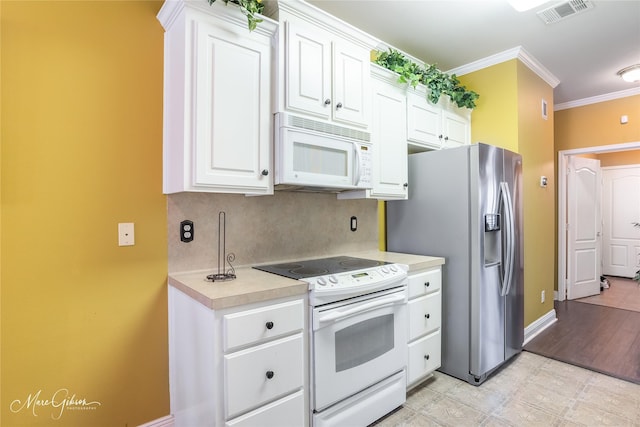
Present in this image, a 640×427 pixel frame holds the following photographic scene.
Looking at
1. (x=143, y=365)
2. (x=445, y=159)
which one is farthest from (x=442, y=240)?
(x=143, y=365)

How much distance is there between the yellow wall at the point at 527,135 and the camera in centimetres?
330

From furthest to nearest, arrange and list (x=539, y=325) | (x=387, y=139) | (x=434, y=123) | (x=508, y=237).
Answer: (x=539, y=325) < (x=434, y=123) < (x=508, y=237) < (x=387, y=139)

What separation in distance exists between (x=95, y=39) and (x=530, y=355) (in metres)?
3.96

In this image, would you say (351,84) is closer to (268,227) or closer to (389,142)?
(389,142)

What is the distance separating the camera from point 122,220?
1.82m

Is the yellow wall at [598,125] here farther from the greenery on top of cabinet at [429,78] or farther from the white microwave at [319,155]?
the white microwave at [319,155]

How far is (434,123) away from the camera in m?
3.12

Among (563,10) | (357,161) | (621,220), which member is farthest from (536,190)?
(621,220)

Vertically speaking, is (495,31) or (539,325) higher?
(495,31)

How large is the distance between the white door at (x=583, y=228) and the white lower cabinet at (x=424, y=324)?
358cm

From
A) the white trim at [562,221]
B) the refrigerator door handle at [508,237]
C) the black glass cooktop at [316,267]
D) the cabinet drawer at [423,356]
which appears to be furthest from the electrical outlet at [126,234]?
the white trim at [562,221]

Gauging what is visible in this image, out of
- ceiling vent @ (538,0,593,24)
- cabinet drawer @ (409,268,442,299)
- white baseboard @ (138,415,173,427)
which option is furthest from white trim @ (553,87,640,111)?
white baseboard @ (138,415,173,427)

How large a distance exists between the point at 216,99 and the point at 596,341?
→ 4033mm

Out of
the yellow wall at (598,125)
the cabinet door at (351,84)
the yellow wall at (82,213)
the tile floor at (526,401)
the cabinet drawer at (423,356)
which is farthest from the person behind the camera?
the yellow wall at (598,125)
